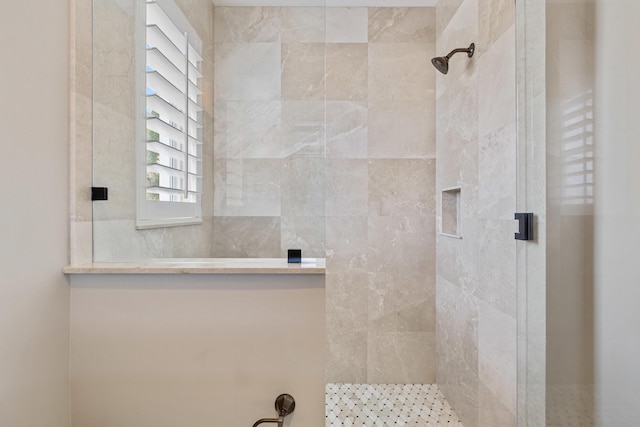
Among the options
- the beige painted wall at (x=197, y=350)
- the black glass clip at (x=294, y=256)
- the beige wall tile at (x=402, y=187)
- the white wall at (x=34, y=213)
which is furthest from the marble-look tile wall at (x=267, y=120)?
the beige wall tile at (x=402, y=187)

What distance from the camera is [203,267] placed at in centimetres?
104

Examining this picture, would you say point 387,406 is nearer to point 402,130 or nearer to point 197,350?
point 197,350

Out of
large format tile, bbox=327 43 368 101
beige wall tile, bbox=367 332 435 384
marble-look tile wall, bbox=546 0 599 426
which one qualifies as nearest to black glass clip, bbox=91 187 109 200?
large format tile, bbox=327 43 368 101

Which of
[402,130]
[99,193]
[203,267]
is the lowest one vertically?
[203,267]

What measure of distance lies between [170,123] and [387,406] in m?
1.70

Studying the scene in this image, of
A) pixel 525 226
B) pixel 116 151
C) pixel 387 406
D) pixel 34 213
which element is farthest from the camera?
pixel 387 406

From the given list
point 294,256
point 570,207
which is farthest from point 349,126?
point 570,207

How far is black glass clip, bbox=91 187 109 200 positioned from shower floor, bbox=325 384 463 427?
1.38 metres

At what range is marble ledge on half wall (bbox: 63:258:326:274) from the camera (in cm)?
103

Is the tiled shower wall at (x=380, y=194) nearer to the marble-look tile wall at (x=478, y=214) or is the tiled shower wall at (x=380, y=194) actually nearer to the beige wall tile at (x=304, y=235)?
the marble-look tile wall at (x=478, y=214)

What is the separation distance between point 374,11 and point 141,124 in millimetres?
1473

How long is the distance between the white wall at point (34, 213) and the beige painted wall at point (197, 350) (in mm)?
83

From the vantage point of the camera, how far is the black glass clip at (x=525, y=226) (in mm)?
1095

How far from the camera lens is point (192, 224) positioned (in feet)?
4.52
